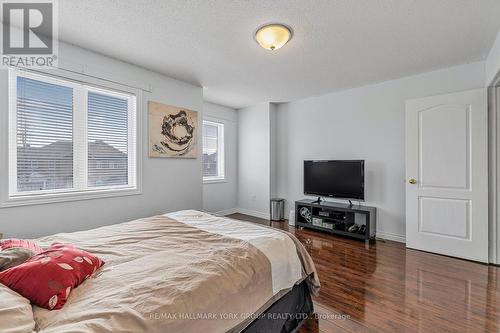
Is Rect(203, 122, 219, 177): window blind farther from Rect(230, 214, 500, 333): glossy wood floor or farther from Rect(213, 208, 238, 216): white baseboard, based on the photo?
Rect(230, 214, 500, 333): glossy wood floor

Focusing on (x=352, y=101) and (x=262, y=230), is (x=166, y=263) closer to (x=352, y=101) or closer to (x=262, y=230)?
(x=262, y=230)

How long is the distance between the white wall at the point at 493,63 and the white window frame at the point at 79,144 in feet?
12.9

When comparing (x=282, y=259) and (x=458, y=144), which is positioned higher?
(x=458, y=144)

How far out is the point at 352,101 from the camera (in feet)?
13.0

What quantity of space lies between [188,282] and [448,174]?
11.1 feet

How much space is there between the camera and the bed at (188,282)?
897 millimetres

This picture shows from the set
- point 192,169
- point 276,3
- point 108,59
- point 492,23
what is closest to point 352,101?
point 492,23

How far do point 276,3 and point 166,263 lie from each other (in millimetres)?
2018

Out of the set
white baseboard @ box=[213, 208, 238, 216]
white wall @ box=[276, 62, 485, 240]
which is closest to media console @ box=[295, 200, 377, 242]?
white wall @ box=[276, 62, 485, 240]

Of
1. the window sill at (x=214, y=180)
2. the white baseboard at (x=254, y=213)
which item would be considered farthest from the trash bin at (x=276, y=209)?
the window sill at (x=214, y=180)

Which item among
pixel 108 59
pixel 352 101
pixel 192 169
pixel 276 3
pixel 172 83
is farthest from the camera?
pixel 352 101
